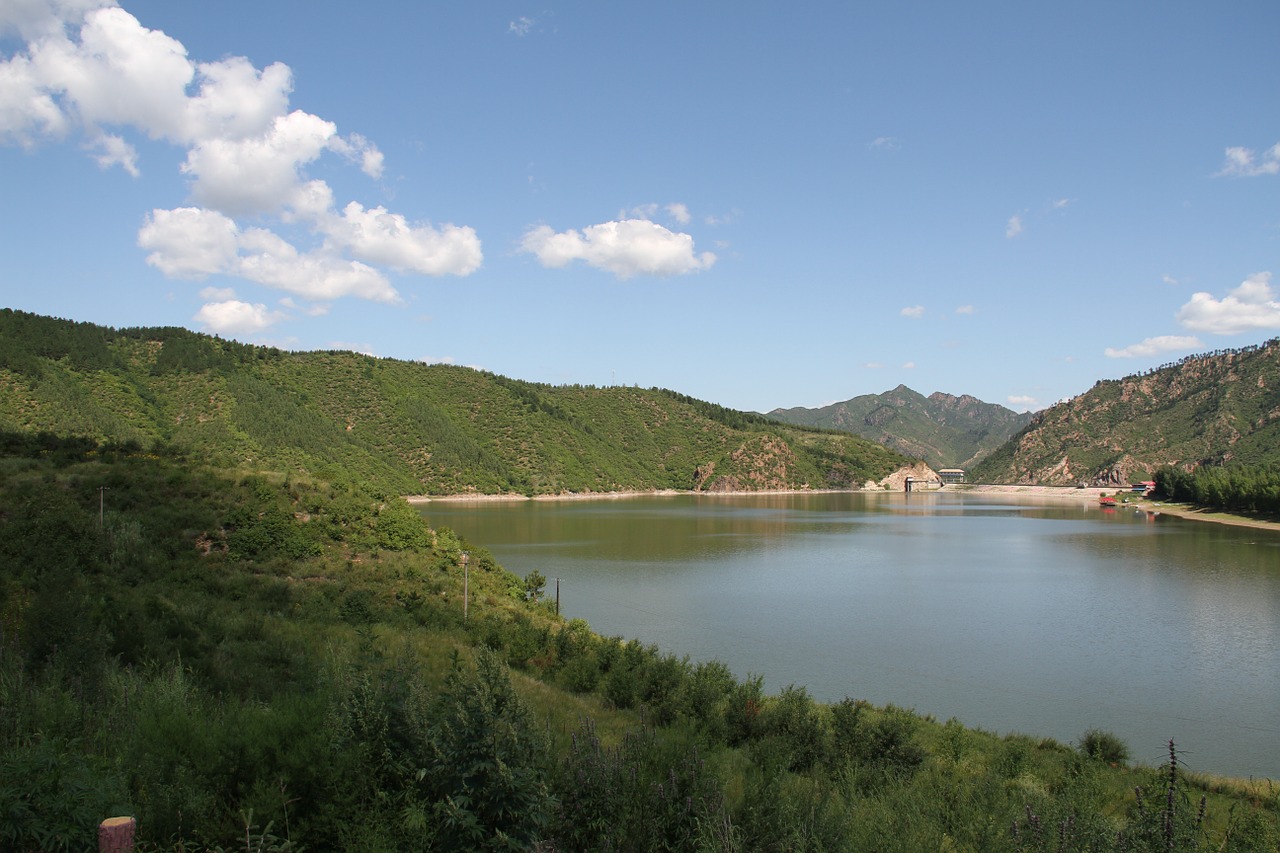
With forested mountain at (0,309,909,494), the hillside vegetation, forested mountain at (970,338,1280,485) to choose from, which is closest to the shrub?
the hillside vegetation

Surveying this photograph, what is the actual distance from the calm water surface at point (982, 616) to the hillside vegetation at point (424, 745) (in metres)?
5.14

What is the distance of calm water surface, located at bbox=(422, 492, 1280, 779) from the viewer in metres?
19.0

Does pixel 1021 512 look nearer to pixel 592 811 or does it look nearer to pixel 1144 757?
pixel 1144 757

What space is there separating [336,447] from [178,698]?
306 feet

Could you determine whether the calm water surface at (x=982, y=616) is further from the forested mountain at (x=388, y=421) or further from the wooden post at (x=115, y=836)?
the wooden post at (x=115, y=836)

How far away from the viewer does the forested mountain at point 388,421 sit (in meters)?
68.9

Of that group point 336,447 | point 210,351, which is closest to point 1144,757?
point 336,447

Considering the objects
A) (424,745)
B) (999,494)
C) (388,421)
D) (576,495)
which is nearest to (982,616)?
(424,745)

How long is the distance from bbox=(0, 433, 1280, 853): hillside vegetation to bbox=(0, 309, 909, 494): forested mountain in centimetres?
1427

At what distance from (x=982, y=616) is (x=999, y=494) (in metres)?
158

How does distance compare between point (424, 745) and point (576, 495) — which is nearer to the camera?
point (424, 745)

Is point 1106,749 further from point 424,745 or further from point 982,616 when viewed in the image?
point 982,616

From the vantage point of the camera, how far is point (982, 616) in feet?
102

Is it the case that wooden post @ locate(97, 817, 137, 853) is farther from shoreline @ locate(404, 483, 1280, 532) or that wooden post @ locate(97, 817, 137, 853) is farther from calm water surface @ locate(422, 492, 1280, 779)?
shoreline @ locate(404, 483, 1280, 532)
